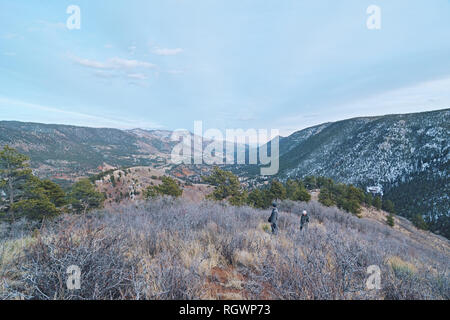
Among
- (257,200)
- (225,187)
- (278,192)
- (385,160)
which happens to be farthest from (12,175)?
(385,160)

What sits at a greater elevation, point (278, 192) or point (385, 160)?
point (385, 160)

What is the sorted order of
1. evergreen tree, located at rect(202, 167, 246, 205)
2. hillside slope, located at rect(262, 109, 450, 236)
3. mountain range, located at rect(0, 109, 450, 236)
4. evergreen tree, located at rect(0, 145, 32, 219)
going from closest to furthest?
evergreen tree, located at rect(0, 145, 32, 219) → evergreen tree, located at rect(202, 167, 246, 205) → hillside slope, located at rect(262, 109, 450, 236) → mountain range, located at rect(0, 109, 450, 236)

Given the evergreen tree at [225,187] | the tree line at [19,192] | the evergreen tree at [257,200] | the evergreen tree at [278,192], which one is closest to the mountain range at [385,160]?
the evergreen tree at [257,200]

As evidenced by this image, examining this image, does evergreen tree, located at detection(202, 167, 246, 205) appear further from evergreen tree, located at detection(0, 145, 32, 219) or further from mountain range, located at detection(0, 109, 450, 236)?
mountain range, located at detection(0, 109, 450, 236)

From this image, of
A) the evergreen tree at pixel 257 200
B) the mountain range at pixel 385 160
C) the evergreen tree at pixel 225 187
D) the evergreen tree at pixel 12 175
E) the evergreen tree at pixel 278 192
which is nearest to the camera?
the evergreen tree at pixel 12 175

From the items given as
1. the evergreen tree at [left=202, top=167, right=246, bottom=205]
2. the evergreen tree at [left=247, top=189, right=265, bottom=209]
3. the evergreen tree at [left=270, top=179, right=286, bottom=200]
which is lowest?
the evergreen tree at [left=247, top=189, right=265, bottom=209]

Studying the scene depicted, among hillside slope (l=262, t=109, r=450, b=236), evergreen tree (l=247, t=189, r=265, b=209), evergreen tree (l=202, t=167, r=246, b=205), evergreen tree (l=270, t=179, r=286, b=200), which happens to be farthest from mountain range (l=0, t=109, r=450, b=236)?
evergreen tree (l=202, t=167, r=246, b=205)

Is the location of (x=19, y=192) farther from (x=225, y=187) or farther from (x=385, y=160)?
(x=385, y=160)

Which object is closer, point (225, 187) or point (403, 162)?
point (225, 187)

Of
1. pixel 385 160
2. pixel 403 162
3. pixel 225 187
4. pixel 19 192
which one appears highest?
pixel 385 160

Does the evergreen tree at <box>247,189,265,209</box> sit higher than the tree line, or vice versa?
the tree line

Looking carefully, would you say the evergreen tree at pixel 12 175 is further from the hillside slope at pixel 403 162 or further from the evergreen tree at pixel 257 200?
the hillside slope at pixel 403 162

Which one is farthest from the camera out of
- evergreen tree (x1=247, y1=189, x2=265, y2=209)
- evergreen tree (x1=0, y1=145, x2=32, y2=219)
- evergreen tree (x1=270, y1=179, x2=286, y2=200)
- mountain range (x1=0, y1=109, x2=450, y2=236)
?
mountain range (x1=0, y1=109, x2=450, y2=236)

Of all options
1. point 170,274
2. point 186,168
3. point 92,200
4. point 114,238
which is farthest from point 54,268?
point 186,168
